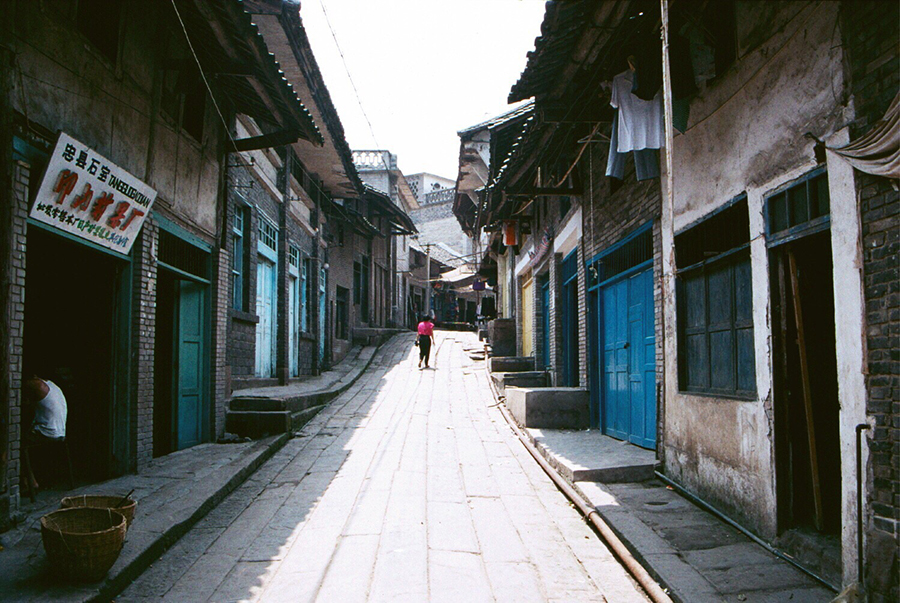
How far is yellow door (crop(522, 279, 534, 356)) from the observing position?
16727 mm

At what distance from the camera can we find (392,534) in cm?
539

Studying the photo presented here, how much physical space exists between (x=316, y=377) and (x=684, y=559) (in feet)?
42.2

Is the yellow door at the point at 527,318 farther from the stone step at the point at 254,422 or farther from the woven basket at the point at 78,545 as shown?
the woven basket at the point at 78,545

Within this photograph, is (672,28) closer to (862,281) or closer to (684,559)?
(862,281)

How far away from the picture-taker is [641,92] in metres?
6.12

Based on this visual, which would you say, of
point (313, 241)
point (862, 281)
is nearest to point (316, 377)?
point (313, 241)

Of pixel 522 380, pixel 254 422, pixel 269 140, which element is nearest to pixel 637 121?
pixel 269 140

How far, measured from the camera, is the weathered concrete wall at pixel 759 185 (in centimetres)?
402

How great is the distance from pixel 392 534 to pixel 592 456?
11.0 ft

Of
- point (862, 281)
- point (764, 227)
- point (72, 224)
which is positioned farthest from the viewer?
point (72, 224)

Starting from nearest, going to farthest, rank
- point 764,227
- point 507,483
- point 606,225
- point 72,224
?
point 764,227, point 72,224, point 507,483, point 606,225

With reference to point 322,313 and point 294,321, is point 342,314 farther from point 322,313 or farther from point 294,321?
point 294,321

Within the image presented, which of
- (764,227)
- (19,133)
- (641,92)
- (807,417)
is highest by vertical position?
(641,92)

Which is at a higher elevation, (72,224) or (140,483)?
(72,224)
